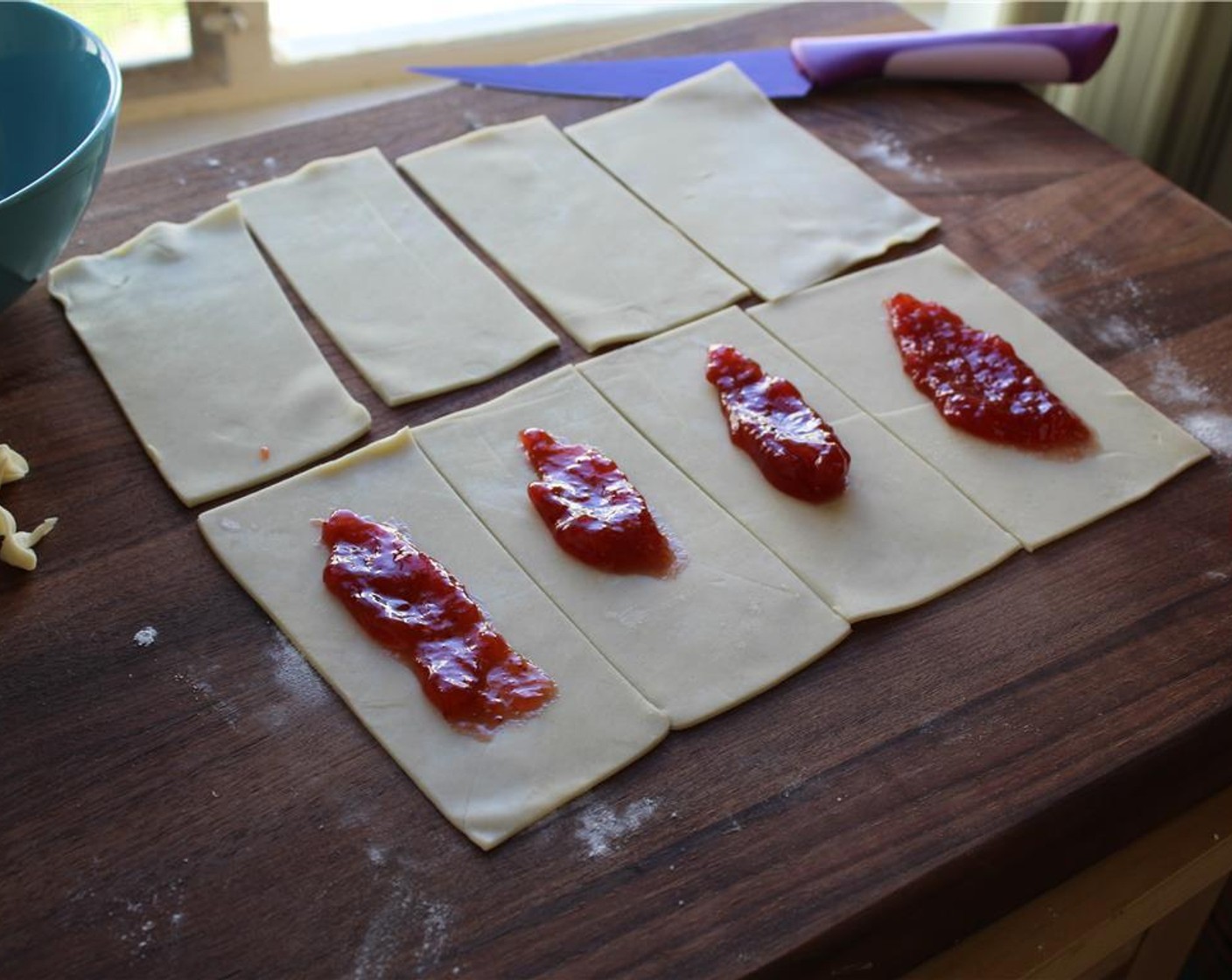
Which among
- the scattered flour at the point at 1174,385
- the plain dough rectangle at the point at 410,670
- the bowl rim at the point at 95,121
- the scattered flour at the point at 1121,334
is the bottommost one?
the plain dough rectangle at the point at 410,670

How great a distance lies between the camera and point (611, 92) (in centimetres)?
174

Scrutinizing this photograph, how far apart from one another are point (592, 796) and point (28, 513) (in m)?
0.56

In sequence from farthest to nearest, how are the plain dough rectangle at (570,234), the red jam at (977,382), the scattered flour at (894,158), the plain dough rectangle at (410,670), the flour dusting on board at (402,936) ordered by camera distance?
the scattered flour at (894,158) < the plain dough rectangle at (570,234) < the red jam at (977,382) < the plain dough rectangle at (410,670) < the flour dusting on board at (402,936)

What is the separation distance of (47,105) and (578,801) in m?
0.89

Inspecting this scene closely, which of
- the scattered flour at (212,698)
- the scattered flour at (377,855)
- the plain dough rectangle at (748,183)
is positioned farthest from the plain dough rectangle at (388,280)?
the scattered flour at (377,855)

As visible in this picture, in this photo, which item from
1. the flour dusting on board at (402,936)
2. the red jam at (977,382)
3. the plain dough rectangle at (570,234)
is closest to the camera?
the flour dusting on board at (402,936)

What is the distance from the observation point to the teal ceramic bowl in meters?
1.25

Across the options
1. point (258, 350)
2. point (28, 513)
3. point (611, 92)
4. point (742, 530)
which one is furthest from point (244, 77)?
point (742, 530)

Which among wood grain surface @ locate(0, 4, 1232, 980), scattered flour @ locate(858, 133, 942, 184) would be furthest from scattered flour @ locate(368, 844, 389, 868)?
→ scattered flour @ locate(858, 133, 942, 184)

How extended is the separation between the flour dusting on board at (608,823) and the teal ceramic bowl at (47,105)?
70cm

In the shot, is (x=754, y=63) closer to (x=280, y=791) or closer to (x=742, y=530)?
(x=742, y=530)

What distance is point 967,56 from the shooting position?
1.75m

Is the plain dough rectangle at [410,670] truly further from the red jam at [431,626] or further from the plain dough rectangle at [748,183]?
the plain dough rectangle at [748,183]

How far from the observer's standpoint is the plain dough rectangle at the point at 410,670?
1.04 meters
